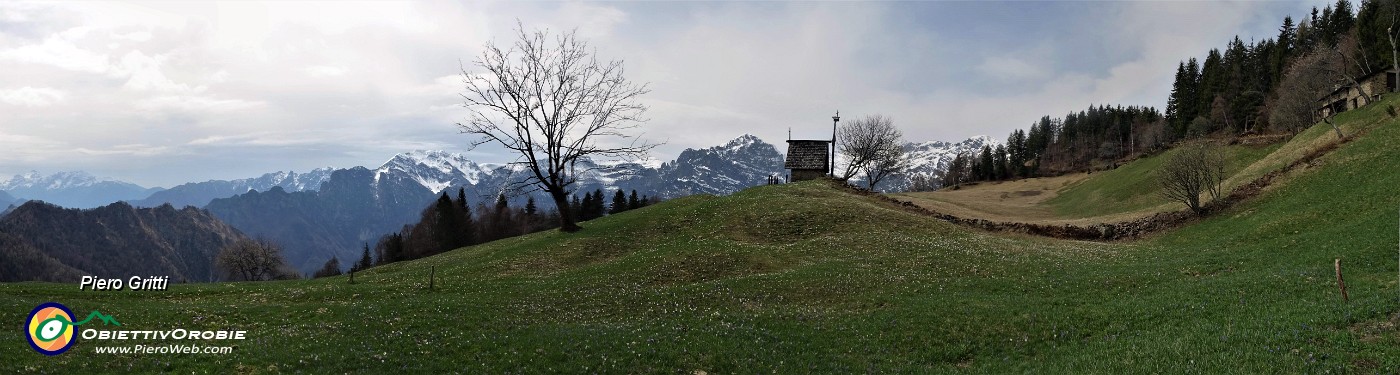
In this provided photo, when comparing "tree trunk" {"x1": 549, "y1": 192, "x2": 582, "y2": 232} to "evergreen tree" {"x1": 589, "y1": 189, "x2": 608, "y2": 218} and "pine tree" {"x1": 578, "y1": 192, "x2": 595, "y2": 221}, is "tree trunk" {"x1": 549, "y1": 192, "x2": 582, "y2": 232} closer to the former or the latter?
"evergreen tree" {"x1": 589, "y1": 189, "x2": 608, "y2": 218}

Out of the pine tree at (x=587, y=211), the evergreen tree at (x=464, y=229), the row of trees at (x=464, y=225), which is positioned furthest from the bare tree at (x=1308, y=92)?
the evergreen tree at (x=464, y=229)

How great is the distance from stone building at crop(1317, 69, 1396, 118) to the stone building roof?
54.9m

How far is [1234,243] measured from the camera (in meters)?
31.7

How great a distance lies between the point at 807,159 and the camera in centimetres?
8975

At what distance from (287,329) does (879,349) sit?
1906 cm

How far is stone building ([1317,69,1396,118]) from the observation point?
238 feet

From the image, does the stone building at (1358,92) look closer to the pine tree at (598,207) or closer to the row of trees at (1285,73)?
the row of trees at (1285,73)

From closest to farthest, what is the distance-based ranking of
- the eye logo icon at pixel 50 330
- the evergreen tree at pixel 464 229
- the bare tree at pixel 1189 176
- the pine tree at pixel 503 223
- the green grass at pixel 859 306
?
the green grass at pixel 859 306 < the eye logo icon at pixel 50 330 < the bare tree at pixel 1189 176 < the evergreen tree at pixel 464 229 < the pine tree at pixel 503 223

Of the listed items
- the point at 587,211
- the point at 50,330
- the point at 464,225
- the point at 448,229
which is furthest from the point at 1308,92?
the point at 448,229

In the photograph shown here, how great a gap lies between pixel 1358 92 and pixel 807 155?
223 ft

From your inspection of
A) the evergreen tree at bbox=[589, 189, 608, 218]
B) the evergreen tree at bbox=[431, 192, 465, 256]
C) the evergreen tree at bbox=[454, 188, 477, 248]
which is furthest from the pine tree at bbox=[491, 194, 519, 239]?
the evergreen tree at bbox=[589, 189, 608, 218]

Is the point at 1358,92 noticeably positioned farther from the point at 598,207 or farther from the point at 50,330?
the point at 598,207

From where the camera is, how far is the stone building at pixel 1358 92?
72.5 meters

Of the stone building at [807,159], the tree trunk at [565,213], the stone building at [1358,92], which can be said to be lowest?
the tree trunk at [565,213]
